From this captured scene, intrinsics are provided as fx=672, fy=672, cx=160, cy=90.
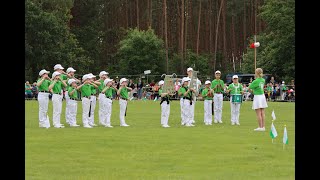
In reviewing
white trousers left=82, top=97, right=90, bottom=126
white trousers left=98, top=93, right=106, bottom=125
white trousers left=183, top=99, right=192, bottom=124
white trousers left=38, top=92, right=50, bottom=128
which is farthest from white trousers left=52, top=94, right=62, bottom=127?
white trousers left=183, top=99, right=192, bottom=124

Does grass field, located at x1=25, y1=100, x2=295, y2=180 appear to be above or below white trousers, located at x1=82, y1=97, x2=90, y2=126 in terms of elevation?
below

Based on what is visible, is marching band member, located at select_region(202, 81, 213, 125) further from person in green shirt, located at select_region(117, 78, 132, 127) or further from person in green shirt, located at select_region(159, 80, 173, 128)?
person in green shirt, located at select_region(117, 78, 132, 127)

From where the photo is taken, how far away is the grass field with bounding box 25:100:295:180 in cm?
1322

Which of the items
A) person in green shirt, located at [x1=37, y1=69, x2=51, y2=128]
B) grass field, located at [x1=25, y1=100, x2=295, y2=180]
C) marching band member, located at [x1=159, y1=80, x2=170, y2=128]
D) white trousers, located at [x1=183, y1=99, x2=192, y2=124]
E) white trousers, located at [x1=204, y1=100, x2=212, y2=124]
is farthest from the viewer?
white trousers, located at [x1=204, y1=100, x2=212, y2=124]

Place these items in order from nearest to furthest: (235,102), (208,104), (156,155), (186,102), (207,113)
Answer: (156,155), (186,102), (235,102), (207,113), (208,104)

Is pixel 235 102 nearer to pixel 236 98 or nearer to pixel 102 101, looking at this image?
pixel 236 98

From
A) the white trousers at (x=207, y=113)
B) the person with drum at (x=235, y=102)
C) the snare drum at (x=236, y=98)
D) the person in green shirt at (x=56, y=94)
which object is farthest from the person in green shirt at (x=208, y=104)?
the person in green shirt at (x=56, y=94)

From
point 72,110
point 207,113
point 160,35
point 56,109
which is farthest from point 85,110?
point 160,35

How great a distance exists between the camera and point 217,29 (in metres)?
83.4

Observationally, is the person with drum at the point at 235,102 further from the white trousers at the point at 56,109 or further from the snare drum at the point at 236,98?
the white trousers at the point at 56,109

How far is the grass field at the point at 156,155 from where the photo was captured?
1322 cm

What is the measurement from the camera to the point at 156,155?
53.5ft
